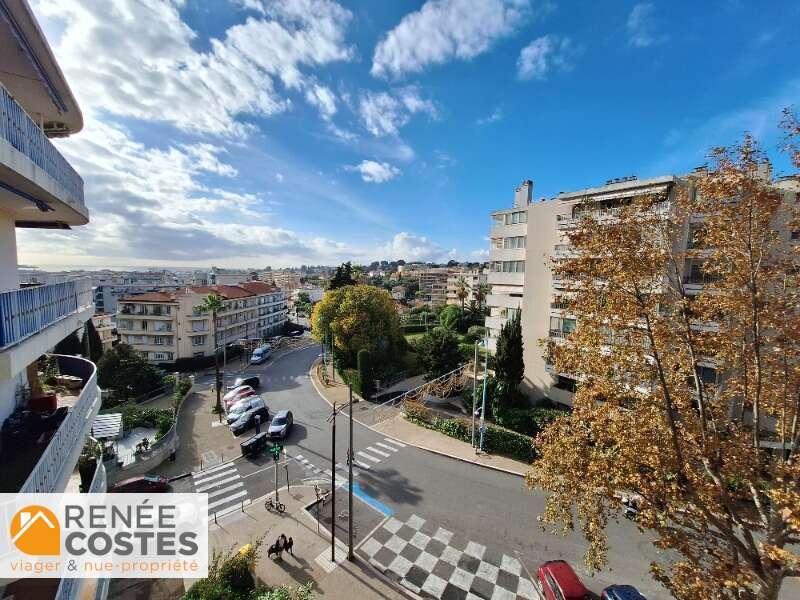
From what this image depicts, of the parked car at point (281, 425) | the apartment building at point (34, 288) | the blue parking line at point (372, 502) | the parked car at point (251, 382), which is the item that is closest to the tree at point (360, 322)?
the parked car at point (251, 382)

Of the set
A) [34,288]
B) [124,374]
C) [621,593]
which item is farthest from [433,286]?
[34,288]

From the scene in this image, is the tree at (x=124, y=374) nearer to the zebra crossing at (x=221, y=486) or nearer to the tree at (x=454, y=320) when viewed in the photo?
the zebra crossing at (x=221, y=486)

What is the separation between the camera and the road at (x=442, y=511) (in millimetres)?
13664

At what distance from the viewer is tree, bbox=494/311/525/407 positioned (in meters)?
27.0

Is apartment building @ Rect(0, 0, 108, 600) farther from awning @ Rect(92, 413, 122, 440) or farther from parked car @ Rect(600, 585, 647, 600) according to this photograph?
parked car @ Rect(600, 585, 647, 600)

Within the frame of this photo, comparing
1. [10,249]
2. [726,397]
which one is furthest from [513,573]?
[10,249]

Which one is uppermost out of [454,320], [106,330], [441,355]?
[454,320]

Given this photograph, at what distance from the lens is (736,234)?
7.29 metres

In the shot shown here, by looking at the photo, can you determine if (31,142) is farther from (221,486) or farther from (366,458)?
(366,458)

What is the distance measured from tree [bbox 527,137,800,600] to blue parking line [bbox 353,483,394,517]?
35.0 feet

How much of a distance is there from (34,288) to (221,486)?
1656 cm

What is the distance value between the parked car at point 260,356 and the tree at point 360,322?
14314 millimetres

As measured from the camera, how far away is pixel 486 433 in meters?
23.4

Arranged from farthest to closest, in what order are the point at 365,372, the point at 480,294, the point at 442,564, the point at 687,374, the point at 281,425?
the point at 480,294 → the point at 365,372 → the point at 281,425 → the point at 442,564 → the point at 687,374
